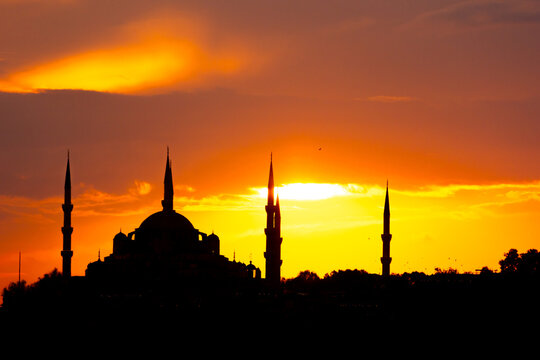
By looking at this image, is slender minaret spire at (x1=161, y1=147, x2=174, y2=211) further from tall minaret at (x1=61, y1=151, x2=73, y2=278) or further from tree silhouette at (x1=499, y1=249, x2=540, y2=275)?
tree silhouette at (x1=499, y1=249, x2=540, y2=275)

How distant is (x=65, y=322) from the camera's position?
88062 millimetres

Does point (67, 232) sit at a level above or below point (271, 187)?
below

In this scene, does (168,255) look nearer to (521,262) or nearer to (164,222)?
(164,222)

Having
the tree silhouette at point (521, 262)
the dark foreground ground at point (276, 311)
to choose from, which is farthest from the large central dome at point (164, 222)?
the tree silhouette at point (521, 262)

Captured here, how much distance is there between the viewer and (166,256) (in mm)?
107125

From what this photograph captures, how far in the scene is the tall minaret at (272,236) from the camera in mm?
101562

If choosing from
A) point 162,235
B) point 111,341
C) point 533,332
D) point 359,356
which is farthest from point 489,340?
point 162,235

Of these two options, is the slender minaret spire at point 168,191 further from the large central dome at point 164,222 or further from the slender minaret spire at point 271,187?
the slender minaret spire at point 271,187

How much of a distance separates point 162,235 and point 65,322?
69.9ft

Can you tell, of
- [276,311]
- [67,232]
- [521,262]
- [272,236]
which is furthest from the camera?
[521,262]

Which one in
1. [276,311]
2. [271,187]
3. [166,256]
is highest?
[271,187]

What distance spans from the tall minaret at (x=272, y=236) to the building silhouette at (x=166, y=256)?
424 centimetres

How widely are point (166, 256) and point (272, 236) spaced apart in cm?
1009

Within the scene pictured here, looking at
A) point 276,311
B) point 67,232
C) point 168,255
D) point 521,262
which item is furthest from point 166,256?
point 521,262
